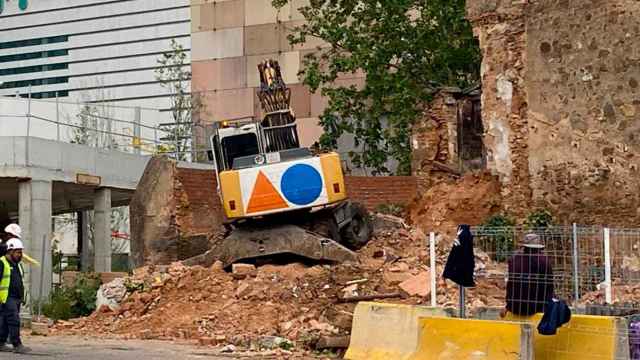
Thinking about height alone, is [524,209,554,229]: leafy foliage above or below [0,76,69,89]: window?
below

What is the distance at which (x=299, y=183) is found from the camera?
2048cm

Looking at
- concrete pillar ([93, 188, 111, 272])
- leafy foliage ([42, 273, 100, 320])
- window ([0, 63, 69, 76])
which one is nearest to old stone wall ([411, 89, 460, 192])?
leafy foliage ([42, 273, 100, 320])

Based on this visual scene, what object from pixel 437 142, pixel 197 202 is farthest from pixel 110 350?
pixel 437 142

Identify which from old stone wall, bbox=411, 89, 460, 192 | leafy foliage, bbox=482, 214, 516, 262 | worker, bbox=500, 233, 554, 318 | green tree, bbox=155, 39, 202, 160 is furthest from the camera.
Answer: green tree, bbox=155, 39, 202, 160

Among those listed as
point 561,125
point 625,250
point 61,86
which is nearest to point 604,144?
point 561,125

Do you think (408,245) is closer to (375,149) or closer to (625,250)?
(625,250)

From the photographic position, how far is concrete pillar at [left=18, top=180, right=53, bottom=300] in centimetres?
2752

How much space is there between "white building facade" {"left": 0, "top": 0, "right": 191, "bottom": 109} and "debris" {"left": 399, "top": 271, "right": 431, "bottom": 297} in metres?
46.1

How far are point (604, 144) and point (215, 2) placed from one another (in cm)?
4210

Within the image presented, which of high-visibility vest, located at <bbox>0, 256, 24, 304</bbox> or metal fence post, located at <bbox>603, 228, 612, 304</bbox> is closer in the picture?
high-visibility vest, located at <bbox>0, 256, 24, 304</bbox>

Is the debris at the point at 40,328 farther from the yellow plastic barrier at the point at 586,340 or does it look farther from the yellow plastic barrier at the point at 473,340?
the yellow plastic barrier at the point at 586,340

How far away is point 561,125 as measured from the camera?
2189 cm

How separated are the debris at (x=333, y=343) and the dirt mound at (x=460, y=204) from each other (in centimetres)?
718

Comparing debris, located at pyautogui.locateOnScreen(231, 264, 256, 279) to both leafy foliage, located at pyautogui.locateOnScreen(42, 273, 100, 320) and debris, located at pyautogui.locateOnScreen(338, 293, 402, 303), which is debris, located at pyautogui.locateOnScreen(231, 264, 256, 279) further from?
leafy foliage, located at pyautogui.locateOnScreen(42, 273, 100, 320)
